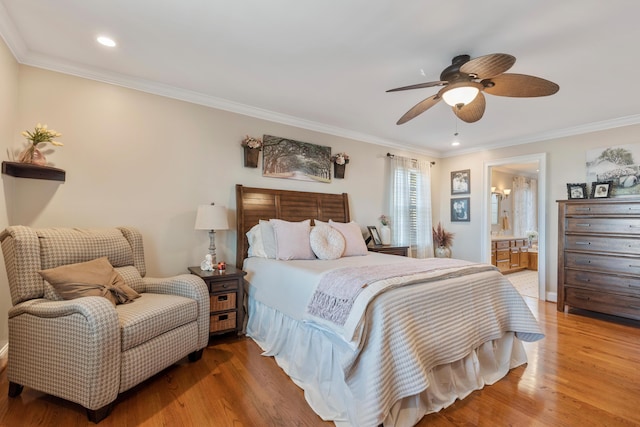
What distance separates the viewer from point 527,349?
272 centimetres

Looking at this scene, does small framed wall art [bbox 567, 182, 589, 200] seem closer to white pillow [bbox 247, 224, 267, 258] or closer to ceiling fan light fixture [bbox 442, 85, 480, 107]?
ceiling fan light fixture [bbox 442, 85, 480, 107]

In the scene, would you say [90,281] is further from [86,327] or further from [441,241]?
[441,241]

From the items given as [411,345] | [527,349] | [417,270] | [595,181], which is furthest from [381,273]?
[595,181]

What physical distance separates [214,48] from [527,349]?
148 inches

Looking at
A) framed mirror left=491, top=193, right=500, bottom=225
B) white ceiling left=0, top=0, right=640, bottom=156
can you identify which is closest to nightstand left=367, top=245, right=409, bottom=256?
white ceiling left=0, top=0, right=640, bottom=156

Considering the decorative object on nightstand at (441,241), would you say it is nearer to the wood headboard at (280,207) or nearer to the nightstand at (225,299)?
the wood headboard at (280,207)

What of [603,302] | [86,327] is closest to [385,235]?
[603,302]

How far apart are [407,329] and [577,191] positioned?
3.81 meters

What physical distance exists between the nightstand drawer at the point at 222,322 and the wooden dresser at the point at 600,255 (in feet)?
13.4

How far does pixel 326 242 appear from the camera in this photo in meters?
3.17

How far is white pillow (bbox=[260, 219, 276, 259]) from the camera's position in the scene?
10.1 ft

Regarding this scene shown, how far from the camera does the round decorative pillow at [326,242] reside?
308cm

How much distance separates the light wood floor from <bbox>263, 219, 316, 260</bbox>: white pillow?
3.05 ft

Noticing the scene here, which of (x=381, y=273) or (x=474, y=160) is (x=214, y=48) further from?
(x=474, y=160)
